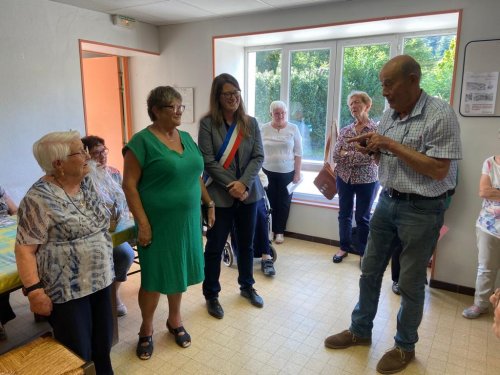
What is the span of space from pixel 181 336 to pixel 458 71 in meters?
2.52

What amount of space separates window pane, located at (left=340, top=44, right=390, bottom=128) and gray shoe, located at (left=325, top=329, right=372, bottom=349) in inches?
82.4

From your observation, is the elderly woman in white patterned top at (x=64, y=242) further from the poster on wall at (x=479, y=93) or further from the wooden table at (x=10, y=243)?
the poster on wall at (x=479, y=93)

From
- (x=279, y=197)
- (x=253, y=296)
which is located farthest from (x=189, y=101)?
(x=253, y=296)

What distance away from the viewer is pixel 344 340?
2.10 m

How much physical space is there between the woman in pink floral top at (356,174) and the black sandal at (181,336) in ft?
5.27

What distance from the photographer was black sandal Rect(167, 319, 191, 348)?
2107 millimetres

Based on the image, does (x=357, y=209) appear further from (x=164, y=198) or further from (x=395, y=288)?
(x=164, y=198)

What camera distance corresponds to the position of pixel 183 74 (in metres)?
3.97

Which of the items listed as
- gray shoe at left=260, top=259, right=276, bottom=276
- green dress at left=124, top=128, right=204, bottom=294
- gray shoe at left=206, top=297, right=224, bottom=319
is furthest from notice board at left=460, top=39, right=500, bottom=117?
gray shoe at left=206, top=297, right=224, bottom=319

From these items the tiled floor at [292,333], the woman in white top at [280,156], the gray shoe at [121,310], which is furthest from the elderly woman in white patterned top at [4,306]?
the woman in white top at [280,156]

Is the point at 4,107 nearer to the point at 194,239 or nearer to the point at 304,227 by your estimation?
the point at 194,239

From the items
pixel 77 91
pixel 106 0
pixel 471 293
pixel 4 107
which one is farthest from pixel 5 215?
pixel 471 293

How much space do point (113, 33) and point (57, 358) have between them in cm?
312

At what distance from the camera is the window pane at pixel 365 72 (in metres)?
3.43
